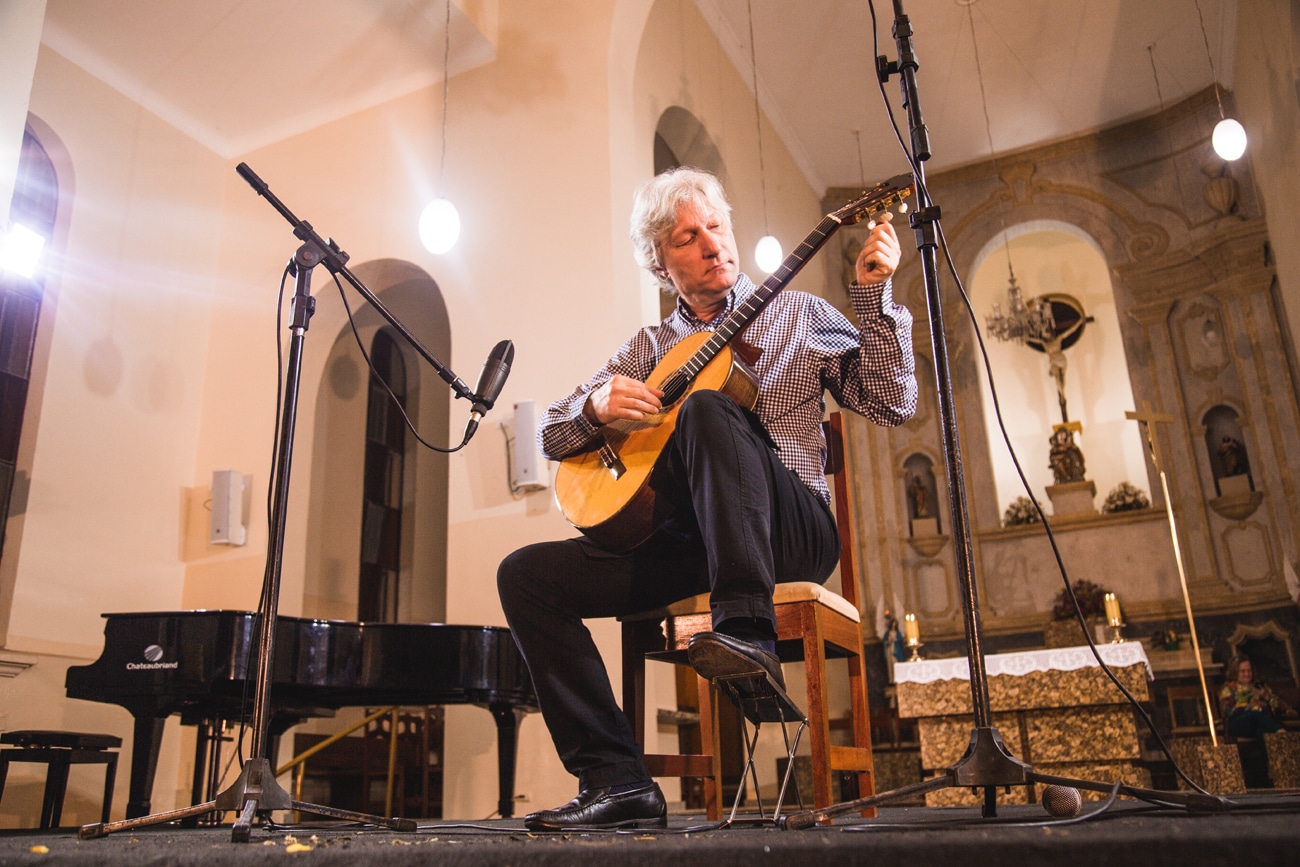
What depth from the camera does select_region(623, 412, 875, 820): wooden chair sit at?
6.46ft

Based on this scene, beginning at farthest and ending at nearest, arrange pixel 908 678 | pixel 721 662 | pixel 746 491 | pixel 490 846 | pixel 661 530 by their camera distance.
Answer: pixel 908 678 < pixel 661 530 < pixel 746 491 < pixel 721 662 < pixel 490 846

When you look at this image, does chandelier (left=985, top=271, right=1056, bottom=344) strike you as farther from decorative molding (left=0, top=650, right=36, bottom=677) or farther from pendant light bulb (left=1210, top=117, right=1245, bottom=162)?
decorative molding (left=0, top=650, right=36, bottom=677)

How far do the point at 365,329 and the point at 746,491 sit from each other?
17.6ft

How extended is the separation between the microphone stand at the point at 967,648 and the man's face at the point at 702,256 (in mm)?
619

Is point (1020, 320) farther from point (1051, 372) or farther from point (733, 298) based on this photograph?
point (733, 298)

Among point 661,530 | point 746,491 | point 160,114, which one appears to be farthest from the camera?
point 160,114

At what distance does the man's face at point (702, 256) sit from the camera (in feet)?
7.68

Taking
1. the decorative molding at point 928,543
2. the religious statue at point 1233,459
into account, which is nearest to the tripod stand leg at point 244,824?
the decorative molding at point 928,543

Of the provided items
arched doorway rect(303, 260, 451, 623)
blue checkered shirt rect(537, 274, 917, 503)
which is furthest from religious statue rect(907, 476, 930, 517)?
blue checkered shirt rect(537, 274, 917, 503)

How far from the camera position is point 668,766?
225 cm

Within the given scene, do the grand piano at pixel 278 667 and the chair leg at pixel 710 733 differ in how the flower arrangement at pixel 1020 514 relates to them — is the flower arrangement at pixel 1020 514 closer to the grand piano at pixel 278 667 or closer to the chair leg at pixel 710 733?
the grand piano at pixel 278 667

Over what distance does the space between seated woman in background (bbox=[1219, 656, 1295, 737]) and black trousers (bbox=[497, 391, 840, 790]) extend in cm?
557

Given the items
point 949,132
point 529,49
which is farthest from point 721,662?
point 949,132

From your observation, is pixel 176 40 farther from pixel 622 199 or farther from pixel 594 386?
pixel 594 386
